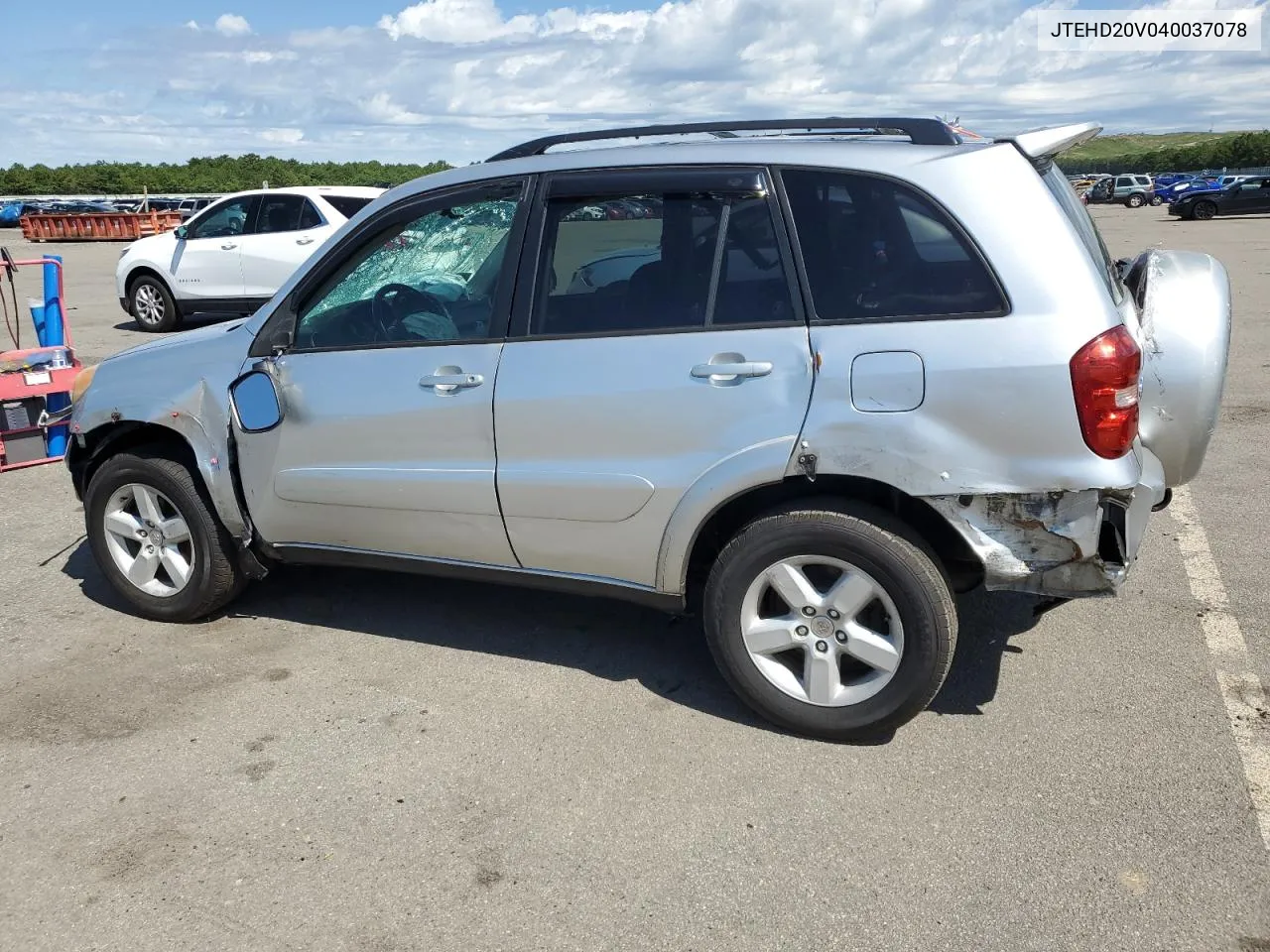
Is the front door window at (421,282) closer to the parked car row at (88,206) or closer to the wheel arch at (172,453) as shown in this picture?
the wheel arch at (172,453)

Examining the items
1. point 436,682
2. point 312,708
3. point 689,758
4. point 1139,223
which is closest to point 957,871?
point 689,758

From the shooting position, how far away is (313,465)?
415 cm

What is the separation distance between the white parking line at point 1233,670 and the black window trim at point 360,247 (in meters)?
2.75

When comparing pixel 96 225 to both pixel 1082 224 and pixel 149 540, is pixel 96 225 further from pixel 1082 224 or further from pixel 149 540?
pixel 1082 224

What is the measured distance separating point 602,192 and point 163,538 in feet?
7.82

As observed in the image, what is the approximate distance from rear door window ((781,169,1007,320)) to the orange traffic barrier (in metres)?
36.4

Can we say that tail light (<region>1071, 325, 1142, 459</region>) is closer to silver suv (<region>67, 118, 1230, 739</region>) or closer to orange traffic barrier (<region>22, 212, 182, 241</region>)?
silver suv (<region>67, 118, 1230, 739</region>)

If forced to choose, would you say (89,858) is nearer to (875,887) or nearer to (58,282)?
(875,887)

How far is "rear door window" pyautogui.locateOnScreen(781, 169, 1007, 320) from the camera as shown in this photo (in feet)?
10.7

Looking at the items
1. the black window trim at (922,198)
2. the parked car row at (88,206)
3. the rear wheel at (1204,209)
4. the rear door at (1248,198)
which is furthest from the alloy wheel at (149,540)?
the rear door at (1248,198)

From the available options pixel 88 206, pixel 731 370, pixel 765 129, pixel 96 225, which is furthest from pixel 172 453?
pixel 88 206

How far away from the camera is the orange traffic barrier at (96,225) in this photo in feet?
118

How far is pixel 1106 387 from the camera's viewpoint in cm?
310

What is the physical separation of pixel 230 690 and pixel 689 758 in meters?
1.77
